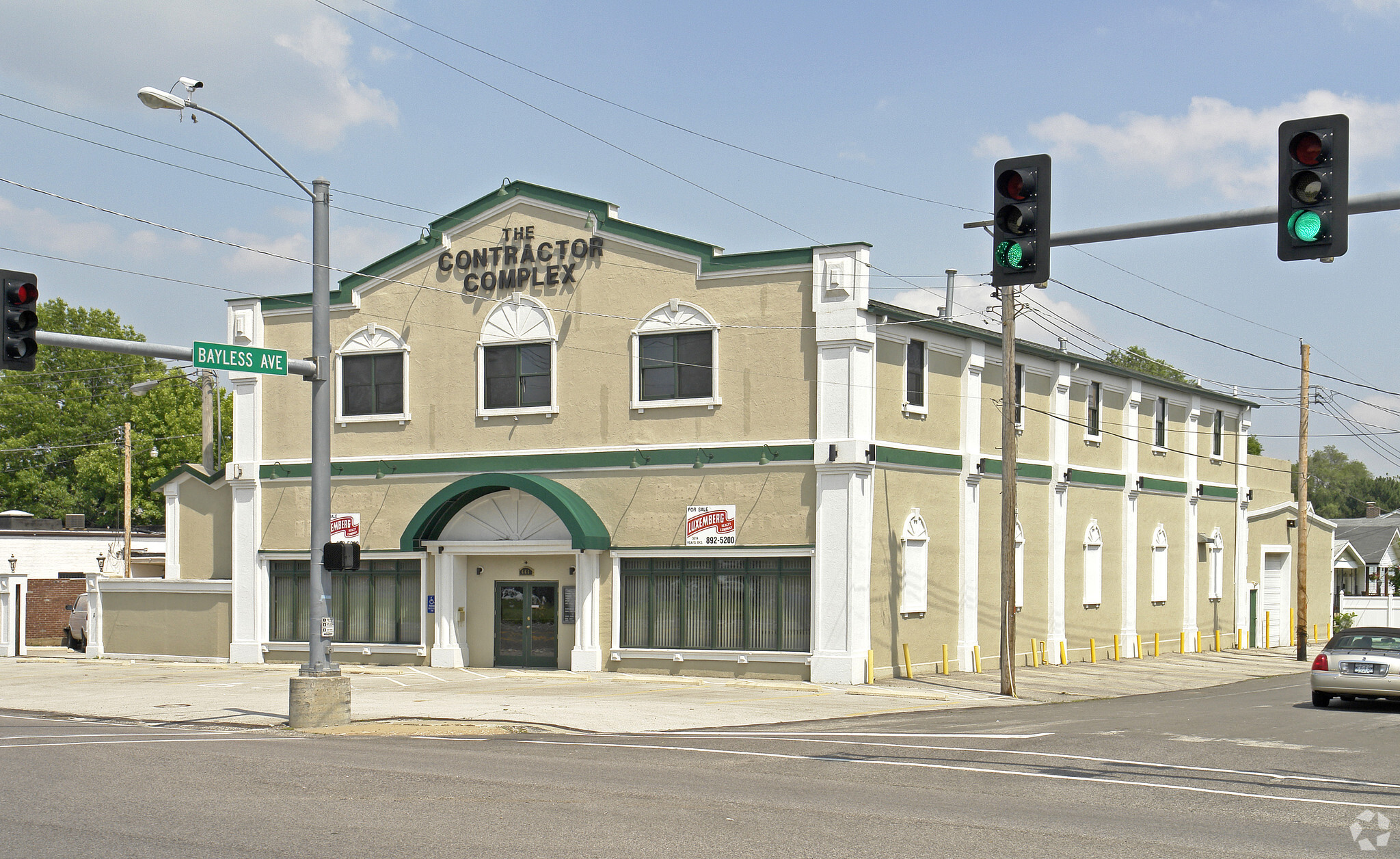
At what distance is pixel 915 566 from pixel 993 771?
50.6ft

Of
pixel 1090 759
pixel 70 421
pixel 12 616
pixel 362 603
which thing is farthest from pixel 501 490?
pixel 70 421

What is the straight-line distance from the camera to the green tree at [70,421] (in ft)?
256

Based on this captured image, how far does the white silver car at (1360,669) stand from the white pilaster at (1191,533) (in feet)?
61.0

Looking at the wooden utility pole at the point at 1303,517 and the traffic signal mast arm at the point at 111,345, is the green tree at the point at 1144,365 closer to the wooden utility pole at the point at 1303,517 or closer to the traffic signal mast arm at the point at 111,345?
the wooden utility pole at the point at 1303,517

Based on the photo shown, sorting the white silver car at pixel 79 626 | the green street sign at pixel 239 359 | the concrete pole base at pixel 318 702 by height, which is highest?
the green street sign at pixel 239 359

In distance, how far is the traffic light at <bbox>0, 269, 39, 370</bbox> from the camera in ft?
54.0

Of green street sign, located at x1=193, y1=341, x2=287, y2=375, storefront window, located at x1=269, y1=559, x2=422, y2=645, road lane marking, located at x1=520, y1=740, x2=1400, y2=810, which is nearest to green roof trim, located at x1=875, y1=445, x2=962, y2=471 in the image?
storefront window, located at x1=269, y1=559, x2=422, y2=645

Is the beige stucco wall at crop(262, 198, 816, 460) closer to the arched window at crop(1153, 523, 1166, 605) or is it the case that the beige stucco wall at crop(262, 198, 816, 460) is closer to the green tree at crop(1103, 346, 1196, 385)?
the arched window at crop(1153, 523, 1166, 605)

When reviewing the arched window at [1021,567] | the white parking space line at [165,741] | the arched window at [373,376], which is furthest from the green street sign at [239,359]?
the arched window at [1021,567]

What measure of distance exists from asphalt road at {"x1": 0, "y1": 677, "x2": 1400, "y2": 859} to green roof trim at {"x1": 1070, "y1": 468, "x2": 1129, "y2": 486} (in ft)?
55.9

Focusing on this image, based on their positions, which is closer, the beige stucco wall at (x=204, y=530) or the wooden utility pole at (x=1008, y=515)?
the wooden utility pole at (x=1008, y=515)

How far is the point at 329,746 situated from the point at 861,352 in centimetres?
1466

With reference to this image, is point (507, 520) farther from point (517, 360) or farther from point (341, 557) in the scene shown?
point (341, 557)

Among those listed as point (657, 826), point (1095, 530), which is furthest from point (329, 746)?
point (1095, 530)
